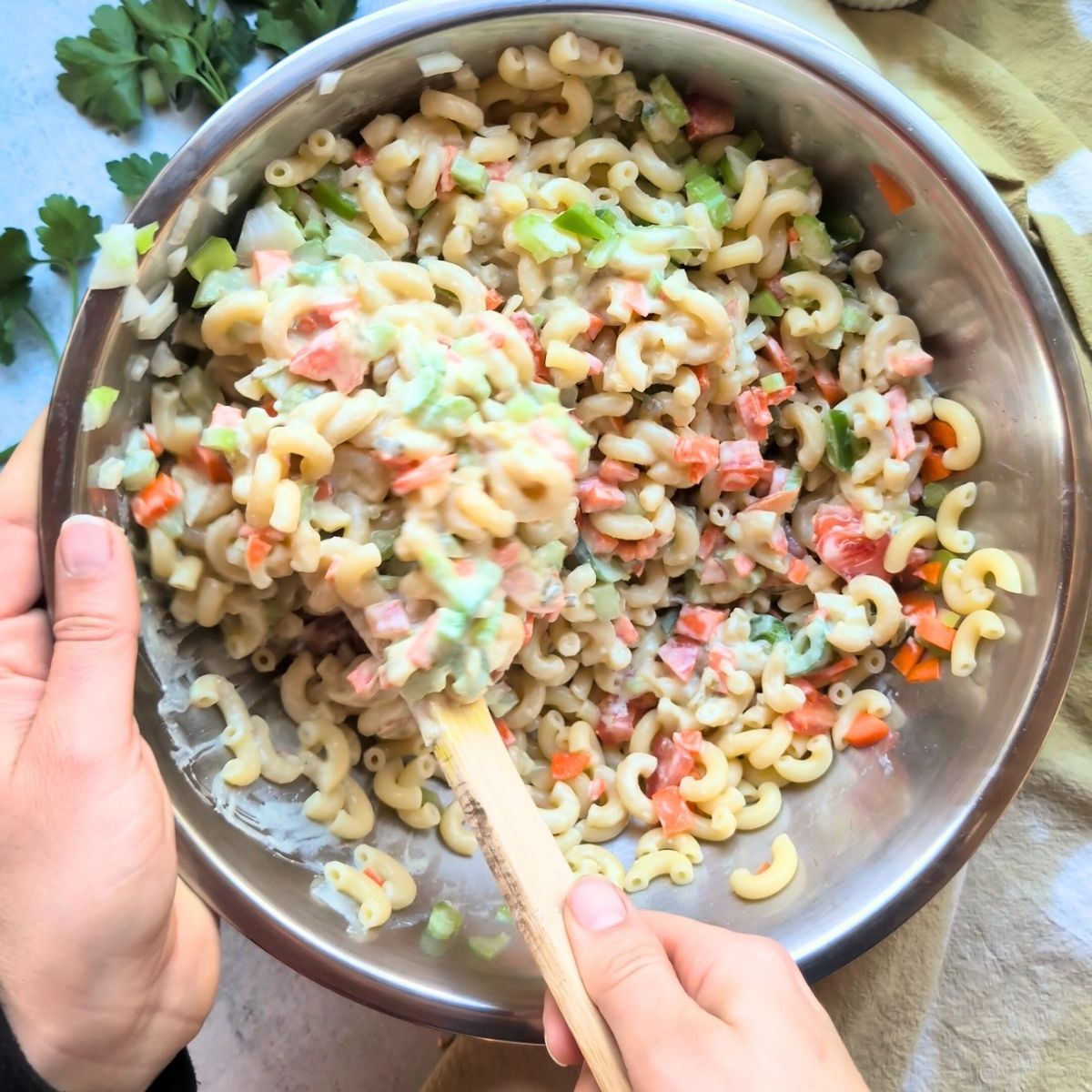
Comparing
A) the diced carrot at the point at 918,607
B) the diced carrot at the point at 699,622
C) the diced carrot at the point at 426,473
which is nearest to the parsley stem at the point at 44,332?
the diced carrot at the point at 426,473

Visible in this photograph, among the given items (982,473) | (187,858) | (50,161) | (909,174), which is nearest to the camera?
(187,858)

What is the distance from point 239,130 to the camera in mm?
1247

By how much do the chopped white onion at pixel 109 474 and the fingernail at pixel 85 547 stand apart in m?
0.07

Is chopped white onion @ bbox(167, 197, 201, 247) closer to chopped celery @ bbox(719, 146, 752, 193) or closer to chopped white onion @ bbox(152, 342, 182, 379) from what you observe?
chopped white onion @ bbox(152, 342, 182, 379)

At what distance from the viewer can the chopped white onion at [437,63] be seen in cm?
135

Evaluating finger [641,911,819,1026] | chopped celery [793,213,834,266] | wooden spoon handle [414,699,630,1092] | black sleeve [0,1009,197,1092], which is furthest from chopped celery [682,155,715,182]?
black sleeve [0,1009,197,1092]

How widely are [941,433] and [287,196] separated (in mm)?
1027

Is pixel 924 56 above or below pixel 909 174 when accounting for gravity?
above

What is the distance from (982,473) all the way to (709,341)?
1.51 feet

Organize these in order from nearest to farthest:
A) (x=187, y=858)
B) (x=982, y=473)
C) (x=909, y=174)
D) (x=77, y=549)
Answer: (x=77, y=549), (x=187, y=858), (x=909, y=174), (x=982, y=473)

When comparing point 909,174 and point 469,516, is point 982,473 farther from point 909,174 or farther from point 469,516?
point 469,516

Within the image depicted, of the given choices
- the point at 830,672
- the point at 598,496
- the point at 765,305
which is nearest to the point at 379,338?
the point at 598,496

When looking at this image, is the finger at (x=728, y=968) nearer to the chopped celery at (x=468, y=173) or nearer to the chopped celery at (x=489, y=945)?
the chopped celery at (x=489, y=945)

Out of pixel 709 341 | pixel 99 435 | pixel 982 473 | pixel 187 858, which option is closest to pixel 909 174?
pixel 709 341
